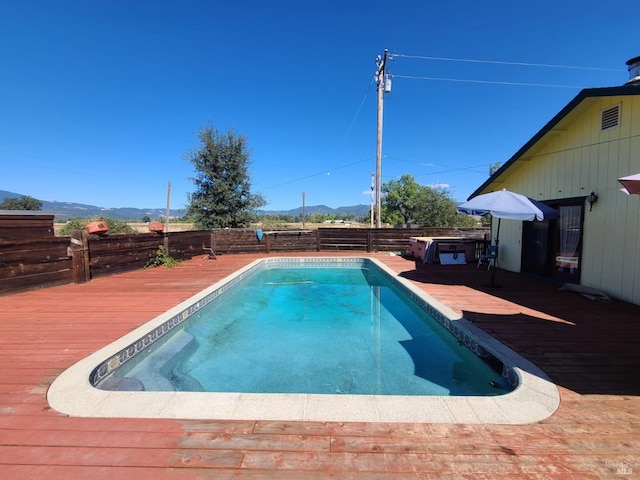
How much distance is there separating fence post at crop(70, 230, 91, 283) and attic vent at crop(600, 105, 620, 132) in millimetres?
10157

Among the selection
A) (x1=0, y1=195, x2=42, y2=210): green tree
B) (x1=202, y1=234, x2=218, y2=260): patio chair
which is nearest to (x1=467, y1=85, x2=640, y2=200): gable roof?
(x1=202, y1=234, x2=218, y2=260): patio chair

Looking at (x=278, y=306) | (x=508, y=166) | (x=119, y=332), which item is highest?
(x=508, y=166)

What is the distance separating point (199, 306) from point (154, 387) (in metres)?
2.25

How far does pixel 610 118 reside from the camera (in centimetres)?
514

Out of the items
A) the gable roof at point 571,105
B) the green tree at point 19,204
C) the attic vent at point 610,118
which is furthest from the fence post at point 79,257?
the green tree at point 19,204

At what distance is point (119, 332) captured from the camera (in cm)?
355

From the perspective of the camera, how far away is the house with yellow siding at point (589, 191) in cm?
478

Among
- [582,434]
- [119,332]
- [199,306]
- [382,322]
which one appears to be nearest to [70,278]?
[199,306]

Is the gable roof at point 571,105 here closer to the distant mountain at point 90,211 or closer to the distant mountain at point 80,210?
the distant mountain at point 90,211

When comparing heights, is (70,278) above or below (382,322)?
above

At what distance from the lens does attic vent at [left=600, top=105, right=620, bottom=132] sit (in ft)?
16.5

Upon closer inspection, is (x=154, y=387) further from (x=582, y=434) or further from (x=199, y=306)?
(x=582, y=434)

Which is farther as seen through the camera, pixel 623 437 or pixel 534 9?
pixel 534 9

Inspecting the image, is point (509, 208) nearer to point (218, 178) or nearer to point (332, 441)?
point (332, 441)
